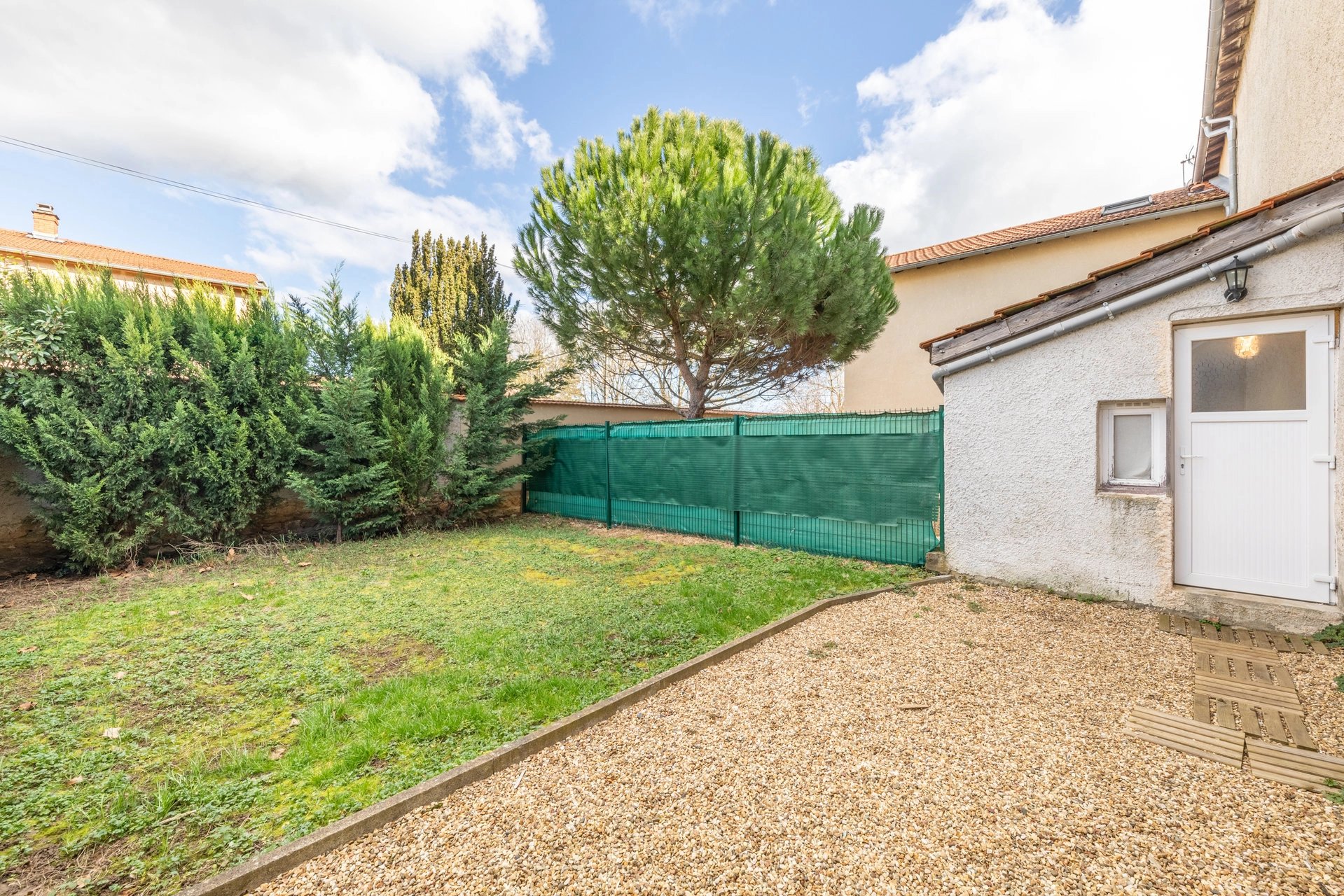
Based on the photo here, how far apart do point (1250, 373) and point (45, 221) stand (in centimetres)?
3131

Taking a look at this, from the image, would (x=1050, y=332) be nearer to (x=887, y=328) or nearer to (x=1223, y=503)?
(x=1223, y=503)

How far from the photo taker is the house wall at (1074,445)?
13.0ft

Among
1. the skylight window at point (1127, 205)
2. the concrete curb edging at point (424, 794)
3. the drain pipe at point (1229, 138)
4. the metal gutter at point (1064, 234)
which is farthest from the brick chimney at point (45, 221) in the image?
the drain pipe at point (1229, 138)

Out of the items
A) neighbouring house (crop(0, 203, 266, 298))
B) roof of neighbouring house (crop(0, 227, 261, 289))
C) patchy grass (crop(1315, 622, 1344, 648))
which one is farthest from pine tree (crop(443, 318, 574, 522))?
roof of neighbouring house (crop(0, 227, 261, 289))

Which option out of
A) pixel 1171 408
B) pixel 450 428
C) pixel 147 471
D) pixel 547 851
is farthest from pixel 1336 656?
pixel 147 471

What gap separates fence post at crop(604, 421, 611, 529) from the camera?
29.7 feet

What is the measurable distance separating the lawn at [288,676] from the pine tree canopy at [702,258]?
5.19 metres

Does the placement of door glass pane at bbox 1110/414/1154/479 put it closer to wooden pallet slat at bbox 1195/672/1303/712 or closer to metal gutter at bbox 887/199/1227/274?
wooden pallet slat at bbox 1195/672/1303/712

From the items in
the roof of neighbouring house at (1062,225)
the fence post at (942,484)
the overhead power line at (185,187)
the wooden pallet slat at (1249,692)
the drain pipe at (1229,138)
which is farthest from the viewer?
the overhead power line at (185,187)

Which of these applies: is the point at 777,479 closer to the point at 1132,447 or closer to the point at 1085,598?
the point at 1085,598

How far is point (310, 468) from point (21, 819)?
271 inches

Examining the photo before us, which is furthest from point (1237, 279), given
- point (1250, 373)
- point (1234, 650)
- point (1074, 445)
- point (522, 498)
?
point (522, 498)

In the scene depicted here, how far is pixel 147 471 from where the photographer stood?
641 cm

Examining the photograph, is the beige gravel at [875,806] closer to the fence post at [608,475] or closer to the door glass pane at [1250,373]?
the door glass pane at [1250,373]
